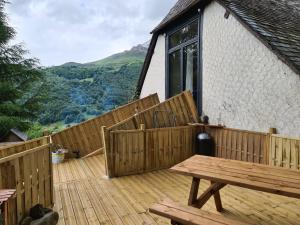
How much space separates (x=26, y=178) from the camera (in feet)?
10.8

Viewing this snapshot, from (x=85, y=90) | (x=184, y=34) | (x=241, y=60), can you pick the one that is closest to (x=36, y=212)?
(x=241, y=60)

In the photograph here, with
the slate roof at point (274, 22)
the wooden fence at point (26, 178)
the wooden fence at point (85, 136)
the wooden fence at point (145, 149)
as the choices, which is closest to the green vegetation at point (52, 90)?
the wooden fence at point (85, 136)

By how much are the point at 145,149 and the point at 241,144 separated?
2177mm

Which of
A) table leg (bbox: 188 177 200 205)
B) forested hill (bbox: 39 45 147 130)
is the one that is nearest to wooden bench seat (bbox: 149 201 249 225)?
table leg (bbox: 188 177 200 205)

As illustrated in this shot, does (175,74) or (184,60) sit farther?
(175,74)

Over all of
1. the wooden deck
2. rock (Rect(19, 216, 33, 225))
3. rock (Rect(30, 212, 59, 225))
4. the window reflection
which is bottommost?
the wooden deck

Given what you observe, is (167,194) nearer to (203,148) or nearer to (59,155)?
(203,148)

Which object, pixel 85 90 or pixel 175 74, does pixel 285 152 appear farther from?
pixel 85 90

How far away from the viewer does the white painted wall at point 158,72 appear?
978cm

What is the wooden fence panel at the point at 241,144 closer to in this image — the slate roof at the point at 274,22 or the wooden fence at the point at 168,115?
the wooden fence at the point at 168,115

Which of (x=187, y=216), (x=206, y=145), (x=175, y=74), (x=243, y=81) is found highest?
(x=175, y=74)

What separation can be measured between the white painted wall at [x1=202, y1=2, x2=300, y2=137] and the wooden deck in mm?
1393

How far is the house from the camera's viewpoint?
4.78 meters

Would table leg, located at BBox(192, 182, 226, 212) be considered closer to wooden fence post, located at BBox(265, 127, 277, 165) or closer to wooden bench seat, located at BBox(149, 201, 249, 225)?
wooden bench seat, located at BBox(149, 201, 249, 225)
